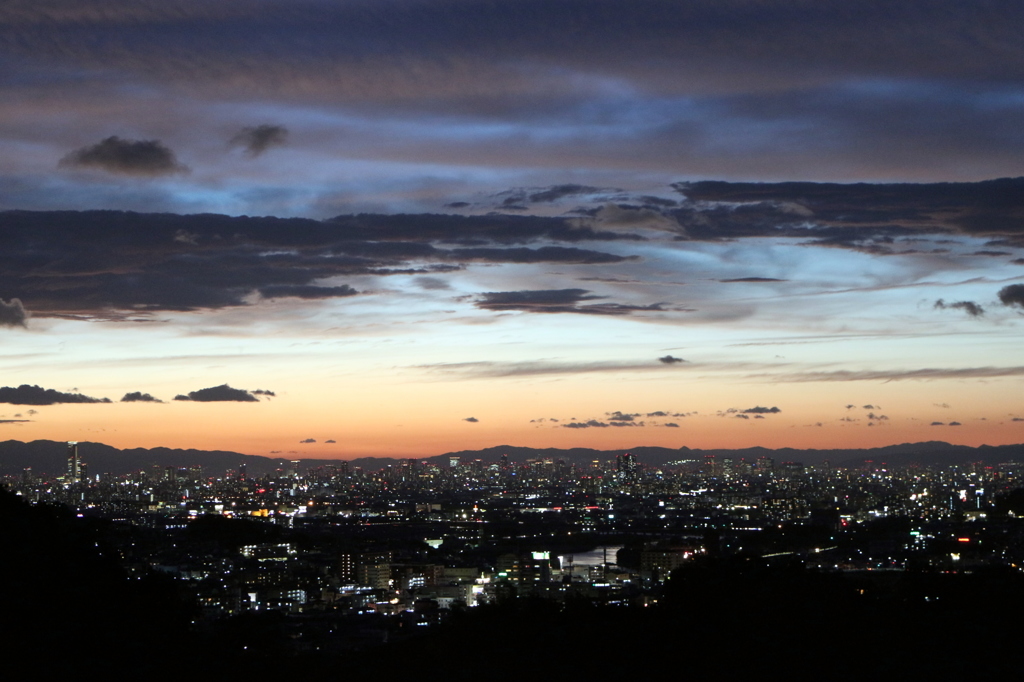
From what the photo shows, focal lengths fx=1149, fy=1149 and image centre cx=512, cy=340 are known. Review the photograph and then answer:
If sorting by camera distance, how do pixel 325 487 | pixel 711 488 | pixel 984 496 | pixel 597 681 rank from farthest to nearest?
pixel 325 487
pixel 711 488
pixel 984 496
pixel 597 681

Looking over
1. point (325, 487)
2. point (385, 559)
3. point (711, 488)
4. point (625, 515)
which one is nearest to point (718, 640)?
point (385, 559)

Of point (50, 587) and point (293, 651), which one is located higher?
point (50, 587)

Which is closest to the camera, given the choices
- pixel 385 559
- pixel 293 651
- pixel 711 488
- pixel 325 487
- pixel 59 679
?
pixel 59 679

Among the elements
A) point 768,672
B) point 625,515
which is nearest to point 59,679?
point 768,672

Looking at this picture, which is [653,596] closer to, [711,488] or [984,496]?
[984,496]

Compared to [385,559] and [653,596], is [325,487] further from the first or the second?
[653,596]

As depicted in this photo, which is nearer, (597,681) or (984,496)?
(597,681)
